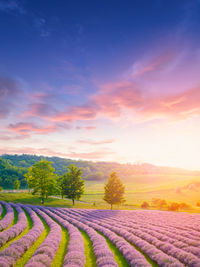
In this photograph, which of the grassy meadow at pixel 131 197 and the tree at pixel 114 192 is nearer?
the tree at pixel 114 192

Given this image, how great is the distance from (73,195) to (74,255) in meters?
35.0

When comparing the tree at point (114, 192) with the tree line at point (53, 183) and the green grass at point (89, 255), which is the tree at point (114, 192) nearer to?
the tree line at point (53, 183)

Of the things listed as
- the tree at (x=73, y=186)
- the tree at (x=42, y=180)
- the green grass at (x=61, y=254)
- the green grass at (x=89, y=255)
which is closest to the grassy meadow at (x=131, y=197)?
the tree at (x=73, y=186)

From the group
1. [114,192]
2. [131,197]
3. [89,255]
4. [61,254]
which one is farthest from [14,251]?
[131,197]

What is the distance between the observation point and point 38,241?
40.2 ft

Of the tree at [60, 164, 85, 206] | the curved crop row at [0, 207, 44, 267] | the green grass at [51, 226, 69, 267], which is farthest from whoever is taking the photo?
the tree at [60, 164, 85, 206]

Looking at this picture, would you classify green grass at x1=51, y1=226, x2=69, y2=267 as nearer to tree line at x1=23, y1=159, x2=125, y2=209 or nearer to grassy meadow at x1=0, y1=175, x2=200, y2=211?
tree line at x1=23, y1=159, x2=125, y2=209

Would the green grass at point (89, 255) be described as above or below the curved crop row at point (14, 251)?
below

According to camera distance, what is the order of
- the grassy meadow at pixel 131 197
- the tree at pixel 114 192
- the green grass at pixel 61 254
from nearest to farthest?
the green grass at pixel 61 254 < the tree at pixel 114 192 < the grassy meadow at pixel 131 197

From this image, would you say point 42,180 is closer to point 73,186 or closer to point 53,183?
point 53,183

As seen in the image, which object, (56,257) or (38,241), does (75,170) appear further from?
(56,257)

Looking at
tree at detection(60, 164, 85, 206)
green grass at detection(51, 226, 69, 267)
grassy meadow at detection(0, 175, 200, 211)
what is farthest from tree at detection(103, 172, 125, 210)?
green grass at detection(51, 226, 69, 267)

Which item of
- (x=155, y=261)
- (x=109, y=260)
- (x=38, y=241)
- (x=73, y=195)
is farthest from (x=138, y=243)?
(x=73, y=195)

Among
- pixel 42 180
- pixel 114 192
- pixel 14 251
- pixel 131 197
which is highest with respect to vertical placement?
pixel 42 180
